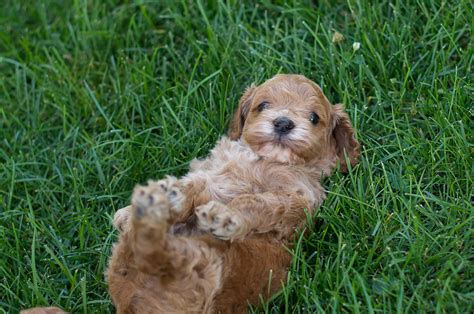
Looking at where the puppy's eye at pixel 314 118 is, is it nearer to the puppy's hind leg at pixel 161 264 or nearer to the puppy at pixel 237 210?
the puppy at pixel 237 210

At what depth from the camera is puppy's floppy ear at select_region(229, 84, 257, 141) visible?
6535mm

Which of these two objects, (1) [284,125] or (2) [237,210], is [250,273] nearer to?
(2) [237,210]

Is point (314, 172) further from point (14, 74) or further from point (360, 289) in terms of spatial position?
point (14, 74)

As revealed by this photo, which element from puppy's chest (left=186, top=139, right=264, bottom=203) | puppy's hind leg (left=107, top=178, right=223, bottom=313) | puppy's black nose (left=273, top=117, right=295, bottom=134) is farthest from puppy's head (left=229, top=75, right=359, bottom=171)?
puppy's hind leg (left=107, top=178, right=223, bottom=313)

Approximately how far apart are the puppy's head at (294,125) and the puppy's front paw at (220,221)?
94 cm

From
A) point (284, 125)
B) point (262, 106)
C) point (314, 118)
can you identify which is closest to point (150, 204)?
Result: point (284, 125)

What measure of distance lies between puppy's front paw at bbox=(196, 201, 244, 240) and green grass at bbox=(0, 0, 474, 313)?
1.84 feet

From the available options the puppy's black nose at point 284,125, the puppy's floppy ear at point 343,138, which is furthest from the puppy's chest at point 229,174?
the puppy's floppy ear at point 343,138

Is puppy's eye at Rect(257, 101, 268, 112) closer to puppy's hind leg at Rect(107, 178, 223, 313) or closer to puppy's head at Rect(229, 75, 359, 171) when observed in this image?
puppy's head at Rect(229, 75, 359, 171)

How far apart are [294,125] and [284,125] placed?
0.08 metres

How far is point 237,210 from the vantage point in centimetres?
532

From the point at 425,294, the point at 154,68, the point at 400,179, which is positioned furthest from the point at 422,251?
the point at 154,68

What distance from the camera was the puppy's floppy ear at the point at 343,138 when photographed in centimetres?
635

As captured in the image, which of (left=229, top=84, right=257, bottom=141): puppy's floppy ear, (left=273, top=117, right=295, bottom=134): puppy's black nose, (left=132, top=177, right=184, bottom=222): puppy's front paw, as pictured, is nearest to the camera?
(left=132, top=177, right=184, bottom=222): puppy's front paw
